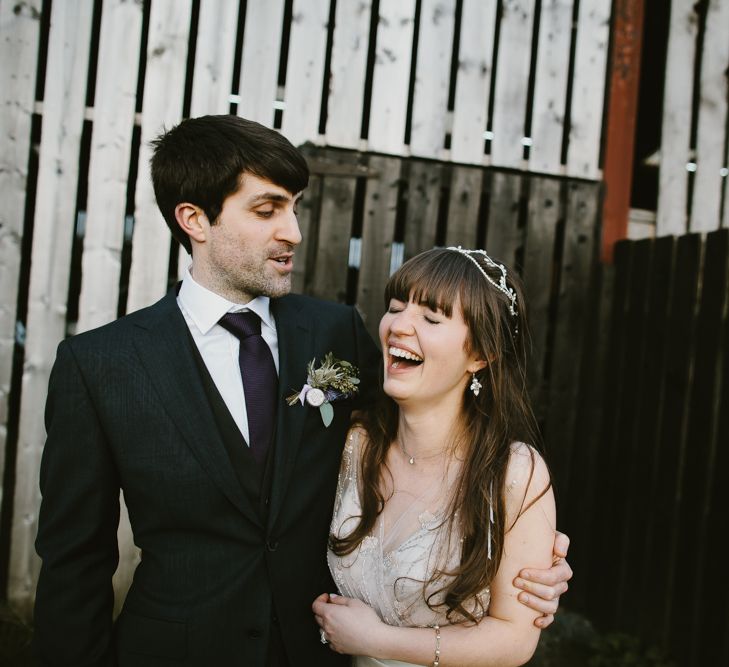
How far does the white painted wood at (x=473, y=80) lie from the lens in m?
3.81

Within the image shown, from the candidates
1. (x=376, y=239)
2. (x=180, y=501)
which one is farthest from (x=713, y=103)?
(x=180, y=501)

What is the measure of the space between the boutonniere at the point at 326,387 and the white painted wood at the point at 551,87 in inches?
95.3

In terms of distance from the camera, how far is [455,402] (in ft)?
7.32

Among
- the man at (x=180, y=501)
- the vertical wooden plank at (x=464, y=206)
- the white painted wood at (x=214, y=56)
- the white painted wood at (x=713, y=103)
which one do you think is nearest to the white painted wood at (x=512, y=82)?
the vertical wooden plank at (x=464, y=206)

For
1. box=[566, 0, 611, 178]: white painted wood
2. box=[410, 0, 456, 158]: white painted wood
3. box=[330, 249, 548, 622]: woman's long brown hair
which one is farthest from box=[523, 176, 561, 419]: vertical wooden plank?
box=[330, 249, 548, 622]: woman's long brown hair

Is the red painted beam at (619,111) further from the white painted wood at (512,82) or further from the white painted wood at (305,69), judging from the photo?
the white painted wood at (305,69)

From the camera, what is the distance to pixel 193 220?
2.21m

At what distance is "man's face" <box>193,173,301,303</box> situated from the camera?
2.10 m

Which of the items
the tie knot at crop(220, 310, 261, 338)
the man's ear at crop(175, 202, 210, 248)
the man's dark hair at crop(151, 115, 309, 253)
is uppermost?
the man's dark hair at crop(151, 115, 309, 253)

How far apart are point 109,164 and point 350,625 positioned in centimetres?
288

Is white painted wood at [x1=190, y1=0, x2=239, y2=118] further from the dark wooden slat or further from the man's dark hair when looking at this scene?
the man's dark hair

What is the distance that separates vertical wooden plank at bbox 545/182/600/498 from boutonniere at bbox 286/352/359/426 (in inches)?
85.2

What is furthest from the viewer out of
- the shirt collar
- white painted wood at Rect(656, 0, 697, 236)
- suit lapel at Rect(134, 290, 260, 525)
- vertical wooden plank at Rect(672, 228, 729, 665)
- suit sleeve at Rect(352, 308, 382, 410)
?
white painted wood at Rect(656, 0, 697, 236)

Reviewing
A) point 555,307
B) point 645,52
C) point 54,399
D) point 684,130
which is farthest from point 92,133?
point 645,52
